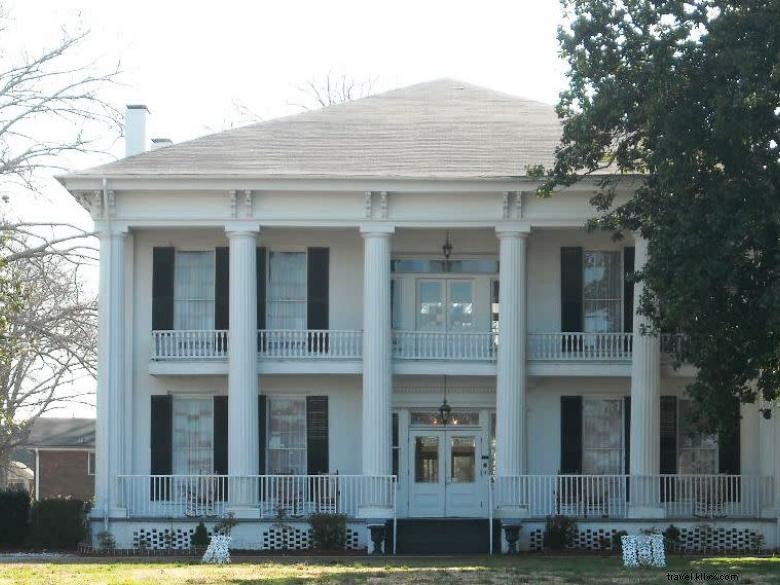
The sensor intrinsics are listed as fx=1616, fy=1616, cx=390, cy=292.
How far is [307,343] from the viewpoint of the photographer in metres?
33.5

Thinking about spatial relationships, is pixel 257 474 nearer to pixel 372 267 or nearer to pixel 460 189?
pixel 372 267

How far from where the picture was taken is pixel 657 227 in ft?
89.9

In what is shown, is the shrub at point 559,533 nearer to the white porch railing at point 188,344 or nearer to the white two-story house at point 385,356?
the white two-story house at point 385,356

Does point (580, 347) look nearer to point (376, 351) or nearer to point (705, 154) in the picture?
point (376, 351)

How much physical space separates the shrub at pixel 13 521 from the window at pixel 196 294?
491 cm

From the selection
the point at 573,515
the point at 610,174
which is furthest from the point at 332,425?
the point at 610,174

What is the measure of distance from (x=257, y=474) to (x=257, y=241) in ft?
15.7

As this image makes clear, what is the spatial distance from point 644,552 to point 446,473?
28.7 feet

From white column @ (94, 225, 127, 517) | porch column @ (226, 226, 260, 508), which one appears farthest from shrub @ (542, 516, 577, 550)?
white column @ (94, 225, 127, 517)

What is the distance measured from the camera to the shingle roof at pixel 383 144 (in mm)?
32531

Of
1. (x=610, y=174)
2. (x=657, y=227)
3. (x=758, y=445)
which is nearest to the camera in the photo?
(x=657, y=227)

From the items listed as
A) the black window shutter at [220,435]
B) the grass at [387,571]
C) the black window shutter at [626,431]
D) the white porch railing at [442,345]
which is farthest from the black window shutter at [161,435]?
the black window shutter at [626,431]

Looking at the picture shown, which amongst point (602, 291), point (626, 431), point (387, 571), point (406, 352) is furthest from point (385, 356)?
point (387, 571)

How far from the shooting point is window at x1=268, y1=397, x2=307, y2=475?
34156 millimetres
